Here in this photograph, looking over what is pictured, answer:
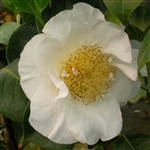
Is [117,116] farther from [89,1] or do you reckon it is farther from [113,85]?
[89,1]

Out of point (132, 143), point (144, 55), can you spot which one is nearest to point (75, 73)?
point (144, 55)

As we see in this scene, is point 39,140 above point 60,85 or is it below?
below

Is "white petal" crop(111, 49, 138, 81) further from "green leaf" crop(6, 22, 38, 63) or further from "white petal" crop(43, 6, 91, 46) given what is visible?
"green leaf" crop(6, 22, 38, 63)

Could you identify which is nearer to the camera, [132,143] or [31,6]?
[31,6]

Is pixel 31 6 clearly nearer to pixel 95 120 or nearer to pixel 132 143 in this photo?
pixel 95 120

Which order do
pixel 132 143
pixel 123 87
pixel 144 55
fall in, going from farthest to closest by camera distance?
pixel 132 143, pixel 123 87, pixel 144 55

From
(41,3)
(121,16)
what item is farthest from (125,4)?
(41,3)

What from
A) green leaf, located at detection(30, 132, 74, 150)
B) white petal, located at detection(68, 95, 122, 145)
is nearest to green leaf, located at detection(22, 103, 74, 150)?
green leaf, located at detection(30, 132, 74, 150)

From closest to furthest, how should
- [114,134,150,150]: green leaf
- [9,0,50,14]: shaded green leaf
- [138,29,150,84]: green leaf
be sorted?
[138,29,150,84]: green leaf → [9,0,50,14]: shaded green leaf → [114,134,150,150]: green leaf
